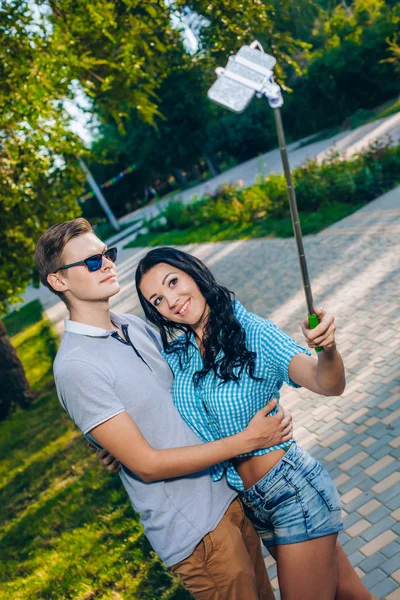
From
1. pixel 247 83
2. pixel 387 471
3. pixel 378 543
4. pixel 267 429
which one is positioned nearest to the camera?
pixel 247 83

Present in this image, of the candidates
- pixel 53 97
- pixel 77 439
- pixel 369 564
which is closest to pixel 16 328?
pixel 77 439

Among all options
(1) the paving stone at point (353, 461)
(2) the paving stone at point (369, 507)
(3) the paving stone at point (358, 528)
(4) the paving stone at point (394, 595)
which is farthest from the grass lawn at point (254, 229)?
(4) the paving stone at point (394, 595)

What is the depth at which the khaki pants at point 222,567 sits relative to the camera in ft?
6.29

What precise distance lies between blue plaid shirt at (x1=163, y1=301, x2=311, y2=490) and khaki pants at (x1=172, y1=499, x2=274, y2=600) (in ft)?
0.61

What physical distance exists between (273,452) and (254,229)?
39.9 feet

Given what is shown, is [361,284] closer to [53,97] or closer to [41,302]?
[53,97]

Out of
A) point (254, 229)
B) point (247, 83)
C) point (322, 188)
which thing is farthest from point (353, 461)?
point (254, 229)

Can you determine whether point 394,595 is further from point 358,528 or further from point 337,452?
point 337,452

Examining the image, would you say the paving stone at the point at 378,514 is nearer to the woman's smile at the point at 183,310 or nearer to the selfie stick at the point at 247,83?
the woman's smile at the point at 183,310

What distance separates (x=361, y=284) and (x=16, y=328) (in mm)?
11906

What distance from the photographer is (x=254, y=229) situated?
13797mm

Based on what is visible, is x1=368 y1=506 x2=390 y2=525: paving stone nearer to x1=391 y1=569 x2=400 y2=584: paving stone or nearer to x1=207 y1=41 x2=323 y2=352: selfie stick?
x1=391 y1=569 x2=400 y2=584: paving stone

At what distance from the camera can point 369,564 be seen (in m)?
2.99

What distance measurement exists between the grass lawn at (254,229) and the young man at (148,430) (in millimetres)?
9057
